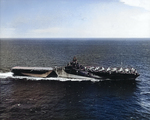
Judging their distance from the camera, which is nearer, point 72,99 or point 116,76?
point 72,99

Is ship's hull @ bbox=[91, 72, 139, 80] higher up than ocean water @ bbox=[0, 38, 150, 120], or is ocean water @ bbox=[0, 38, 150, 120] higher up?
ship's hull @ bbox=[91, 72, 139, 80]

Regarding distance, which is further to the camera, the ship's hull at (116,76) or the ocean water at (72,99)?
the ship's hull at (116,76)

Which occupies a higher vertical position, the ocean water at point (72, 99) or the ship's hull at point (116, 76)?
the ship's hull at point (116, 76)

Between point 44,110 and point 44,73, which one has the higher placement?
point 44,73

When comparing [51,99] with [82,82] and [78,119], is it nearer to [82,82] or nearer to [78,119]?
[78,119]

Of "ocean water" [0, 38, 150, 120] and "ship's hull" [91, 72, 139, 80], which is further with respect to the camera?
"ship's hull" [91, 72, 139, 80]

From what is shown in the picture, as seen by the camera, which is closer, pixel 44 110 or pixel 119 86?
pixel 44 110

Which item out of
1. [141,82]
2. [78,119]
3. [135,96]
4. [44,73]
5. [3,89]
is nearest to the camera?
[78,119]

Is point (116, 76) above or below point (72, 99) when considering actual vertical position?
above

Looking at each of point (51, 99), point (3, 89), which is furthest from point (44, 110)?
point (3, 89)

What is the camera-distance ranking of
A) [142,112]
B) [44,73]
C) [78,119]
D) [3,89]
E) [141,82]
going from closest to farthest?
[78,119] < [142,112] < [3,89] < [141,82] < [44,73]
